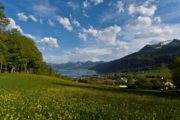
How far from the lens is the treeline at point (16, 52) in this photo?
99.6m

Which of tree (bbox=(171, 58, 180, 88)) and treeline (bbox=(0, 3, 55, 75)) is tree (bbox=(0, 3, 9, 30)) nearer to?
treeline (bbox=(0, 3, 55, 75))

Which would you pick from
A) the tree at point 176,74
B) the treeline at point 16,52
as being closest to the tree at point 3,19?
the treeline at point 16,52

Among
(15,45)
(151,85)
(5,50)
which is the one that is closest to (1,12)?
(5,50)

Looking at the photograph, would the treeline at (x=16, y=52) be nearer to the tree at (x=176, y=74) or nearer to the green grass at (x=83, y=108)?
the tree at (x=176, y=74)

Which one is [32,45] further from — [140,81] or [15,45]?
[140,81]

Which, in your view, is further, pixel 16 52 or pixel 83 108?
pixel 16 52

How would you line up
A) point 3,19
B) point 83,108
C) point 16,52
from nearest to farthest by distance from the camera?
point 83,108
point 3,19
point 16,52

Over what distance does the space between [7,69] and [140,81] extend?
7390 cm

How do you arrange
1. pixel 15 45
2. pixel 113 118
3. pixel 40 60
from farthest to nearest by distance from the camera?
pixel 40 60 → pixel 15 45 → pixel 113 118

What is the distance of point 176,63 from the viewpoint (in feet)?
350

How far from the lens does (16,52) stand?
117125 mm

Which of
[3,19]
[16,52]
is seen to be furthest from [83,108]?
[16,52]

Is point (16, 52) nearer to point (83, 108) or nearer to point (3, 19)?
point (3, 19)

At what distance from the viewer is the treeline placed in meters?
99.6
